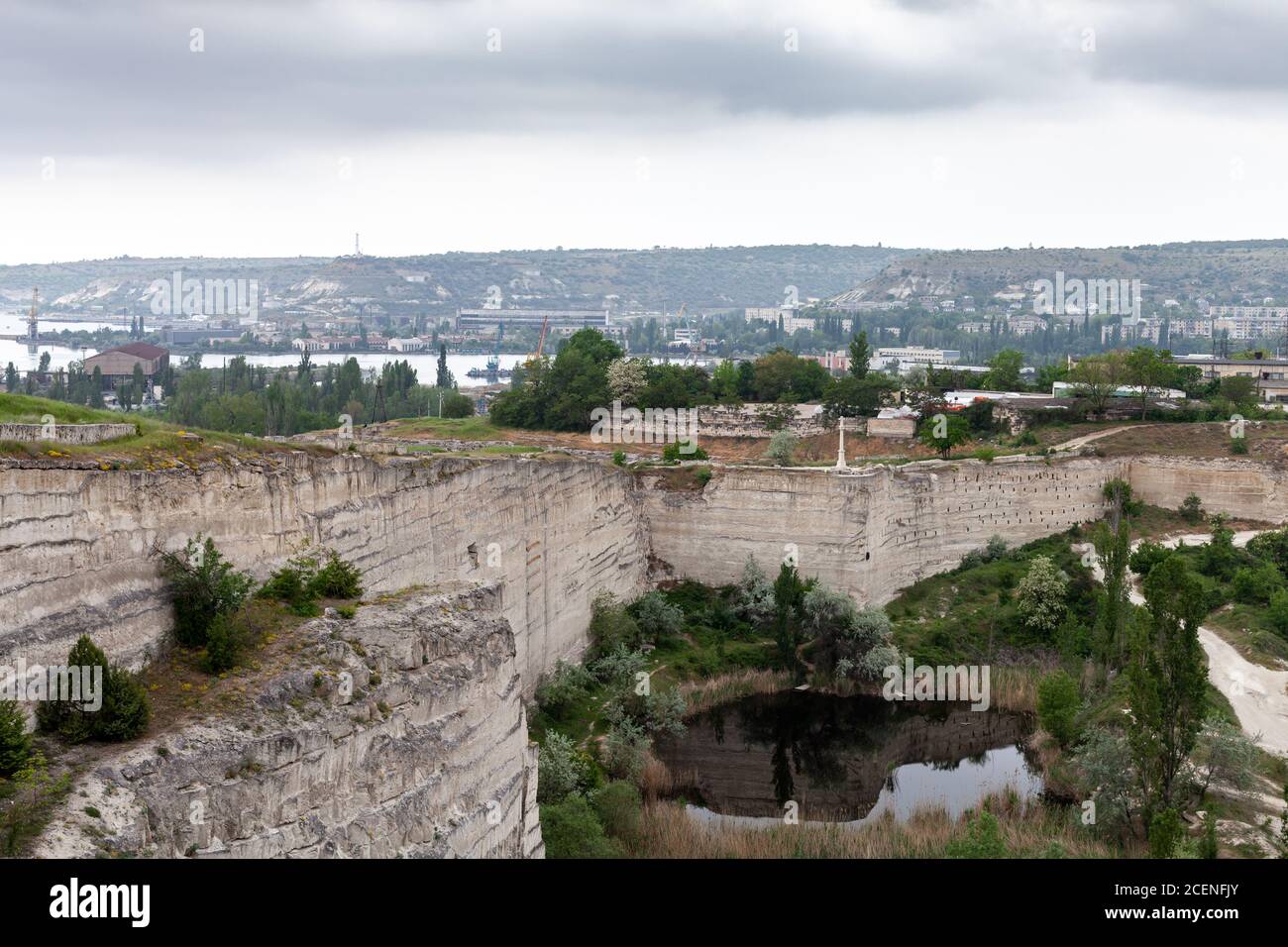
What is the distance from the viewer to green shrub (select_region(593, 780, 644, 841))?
82.1 feet

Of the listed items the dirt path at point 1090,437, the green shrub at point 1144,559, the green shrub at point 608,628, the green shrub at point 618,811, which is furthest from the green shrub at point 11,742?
the dirt path at point 1090,437

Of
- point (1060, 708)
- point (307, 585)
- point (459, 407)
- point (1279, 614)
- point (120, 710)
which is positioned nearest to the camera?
point (120, 710)

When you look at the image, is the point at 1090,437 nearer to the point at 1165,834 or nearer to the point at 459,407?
the point at 459,407

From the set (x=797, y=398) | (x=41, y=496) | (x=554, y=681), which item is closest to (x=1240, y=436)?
(x=797, y=398)

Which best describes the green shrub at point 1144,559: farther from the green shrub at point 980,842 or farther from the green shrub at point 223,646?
the green shrub at point 223,646

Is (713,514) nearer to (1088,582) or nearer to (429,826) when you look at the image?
(1088,582)

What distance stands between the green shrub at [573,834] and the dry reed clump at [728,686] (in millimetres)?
9841

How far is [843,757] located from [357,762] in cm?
1950

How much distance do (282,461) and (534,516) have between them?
11.1 m

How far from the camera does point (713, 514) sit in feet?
135

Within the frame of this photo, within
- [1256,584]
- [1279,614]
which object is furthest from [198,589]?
[1256,584]

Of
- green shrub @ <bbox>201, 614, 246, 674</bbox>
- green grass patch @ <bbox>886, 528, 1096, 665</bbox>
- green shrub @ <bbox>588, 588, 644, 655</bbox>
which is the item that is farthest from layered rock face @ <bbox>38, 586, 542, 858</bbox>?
green grass patch @ <bbox>886, 528, 1096, 665</bbox>

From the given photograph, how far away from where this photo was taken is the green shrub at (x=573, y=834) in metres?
22.5

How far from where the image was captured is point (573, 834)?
75.0 feet
